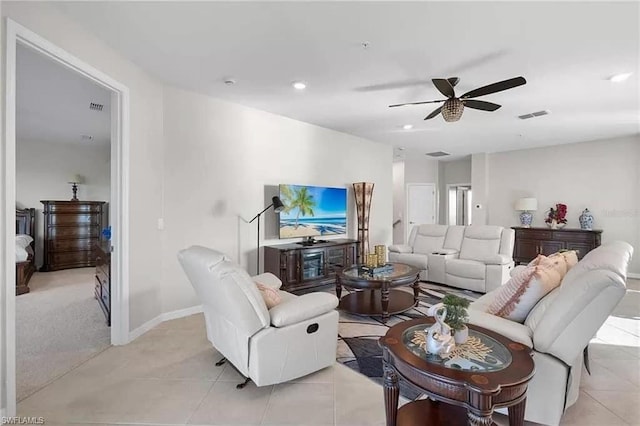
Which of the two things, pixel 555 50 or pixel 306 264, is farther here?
pixel 306 264

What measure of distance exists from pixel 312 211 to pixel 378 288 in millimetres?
1941

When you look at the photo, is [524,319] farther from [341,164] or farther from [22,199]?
[22,199]

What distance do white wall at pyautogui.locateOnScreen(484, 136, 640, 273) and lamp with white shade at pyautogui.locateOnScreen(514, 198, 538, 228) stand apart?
224 mm

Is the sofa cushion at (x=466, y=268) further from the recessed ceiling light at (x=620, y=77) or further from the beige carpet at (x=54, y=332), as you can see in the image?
the beige carpet at (x=54, y=332)

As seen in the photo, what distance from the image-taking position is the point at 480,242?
496 centimetres

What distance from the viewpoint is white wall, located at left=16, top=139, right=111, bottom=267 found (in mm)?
6238

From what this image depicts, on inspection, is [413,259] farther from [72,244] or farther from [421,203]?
[72,244]

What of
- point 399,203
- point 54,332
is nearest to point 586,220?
point 399,203

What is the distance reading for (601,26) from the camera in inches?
92.5

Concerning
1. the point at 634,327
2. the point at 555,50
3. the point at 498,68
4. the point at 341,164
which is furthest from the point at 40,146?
the point at 634,327

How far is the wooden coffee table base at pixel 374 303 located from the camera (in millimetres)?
3480

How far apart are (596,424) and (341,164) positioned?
460 cm

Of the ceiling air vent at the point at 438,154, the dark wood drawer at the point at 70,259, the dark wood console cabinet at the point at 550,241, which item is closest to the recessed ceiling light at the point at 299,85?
the ceiling air vent at the point at 438,154

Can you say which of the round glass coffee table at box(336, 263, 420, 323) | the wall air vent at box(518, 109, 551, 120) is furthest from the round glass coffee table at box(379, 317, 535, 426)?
the wall air vent at box(518, 109, 551, 120)
